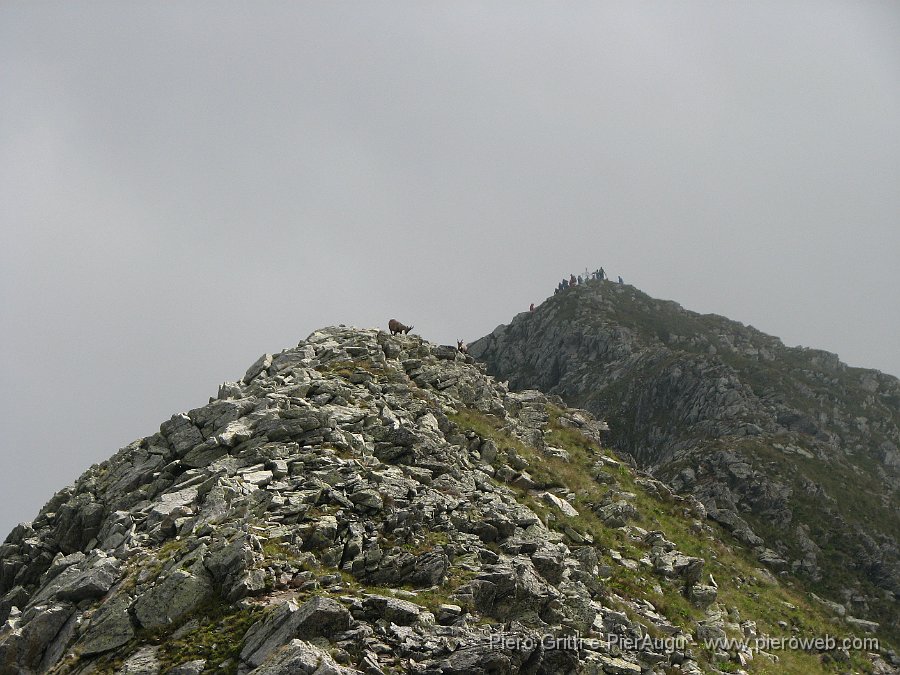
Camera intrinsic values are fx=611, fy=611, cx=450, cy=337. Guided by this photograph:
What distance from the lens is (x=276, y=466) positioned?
80.0 feet

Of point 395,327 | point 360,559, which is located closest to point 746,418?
point 395,327

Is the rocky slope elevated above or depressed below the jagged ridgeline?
above

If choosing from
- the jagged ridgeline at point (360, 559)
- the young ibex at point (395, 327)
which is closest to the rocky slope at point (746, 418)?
the jagged ridgeline at point (360, 559)

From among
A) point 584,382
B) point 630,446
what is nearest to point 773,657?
point 630,446

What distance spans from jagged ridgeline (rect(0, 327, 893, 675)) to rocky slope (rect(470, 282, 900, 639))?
25.0 meters

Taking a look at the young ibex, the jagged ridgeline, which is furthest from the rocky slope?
the young ibex

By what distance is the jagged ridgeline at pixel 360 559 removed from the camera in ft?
53.2

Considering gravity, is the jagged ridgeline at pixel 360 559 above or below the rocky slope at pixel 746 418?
below

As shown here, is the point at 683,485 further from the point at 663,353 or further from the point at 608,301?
the point at 608,301

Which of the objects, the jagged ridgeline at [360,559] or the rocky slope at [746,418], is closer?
the jagged ridgeline at [360,559]

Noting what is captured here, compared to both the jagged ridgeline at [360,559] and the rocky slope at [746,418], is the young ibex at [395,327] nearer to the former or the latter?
the jagged ridgeline at [360,559]

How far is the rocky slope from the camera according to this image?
67438 millimetres

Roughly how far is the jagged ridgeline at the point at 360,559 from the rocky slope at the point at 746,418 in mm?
25010

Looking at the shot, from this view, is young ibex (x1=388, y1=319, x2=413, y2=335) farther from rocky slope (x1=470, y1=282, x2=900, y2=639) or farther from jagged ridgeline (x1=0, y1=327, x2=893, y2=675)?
rocky slope (x1=470, y1=282, x2=900, y2=639)
